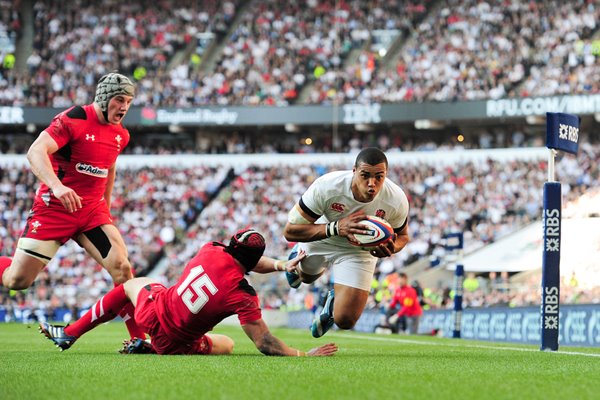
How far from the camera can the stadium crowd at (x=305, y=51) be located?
38281mm

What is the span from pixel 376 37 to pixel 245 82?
20.3 feet

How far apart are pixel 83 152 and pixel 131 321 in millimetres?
1757

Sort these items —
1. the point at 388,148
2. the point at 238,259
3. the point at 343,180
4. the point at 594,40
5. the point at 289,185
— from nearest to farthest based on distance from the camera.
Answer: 1. the point at 238,259
2. the point at 343,180
3. the point at 594,40
4. the point at 289,185
5. the point at 388,148

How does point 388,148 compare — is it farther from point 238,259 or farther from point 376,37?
point 238,259

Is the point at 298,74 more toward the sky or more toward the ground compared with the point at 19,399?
more toward the sky

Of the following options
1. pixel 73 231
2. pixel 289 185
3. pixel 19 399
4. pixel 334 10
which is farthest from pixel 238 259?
pixel 334 10

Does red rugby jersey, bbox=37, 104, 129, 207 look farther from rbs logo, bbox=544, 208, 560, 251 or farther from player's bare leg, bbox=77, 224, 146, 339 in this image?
rbs logo, bbox=544, 208, 560, 251

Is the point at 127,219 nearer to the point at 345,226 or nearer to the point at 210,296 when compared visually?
the point at 345,226

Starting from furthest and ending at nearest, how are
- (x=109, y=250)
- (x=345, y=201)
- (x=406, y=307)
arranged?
1. (x=406, y=307)
2. (x=109, y=250)
3. (x=345, y=201)

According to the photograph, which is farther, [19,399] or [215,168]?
[215,168]

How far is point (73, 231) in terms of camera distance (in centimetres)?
983

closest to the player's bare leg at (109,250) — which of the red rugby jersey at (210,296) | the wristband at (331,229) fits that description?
the red rugby jersey at (210,296)

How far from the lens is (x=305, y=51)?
141 feet

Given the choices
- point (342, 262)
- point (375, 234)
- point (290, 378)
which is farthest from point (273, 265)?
point (290, 378)
